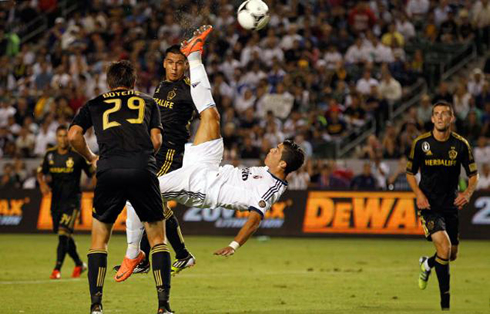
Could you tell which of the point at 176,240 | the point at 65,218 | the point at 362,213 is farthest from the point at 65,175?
the point at 362,213

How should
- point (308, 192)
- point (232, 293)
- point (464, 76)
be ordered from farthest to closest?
point (464, 76) < point (308, 192) < point (232, 293)

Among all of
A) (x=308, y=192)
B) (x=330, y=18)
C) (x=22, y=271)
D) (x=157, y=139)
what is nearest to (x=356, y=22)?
(x=330, y=18)

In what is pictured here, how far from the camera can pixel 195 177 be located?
1021cm

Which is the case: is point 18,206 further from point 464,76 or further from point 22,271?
point 464,76

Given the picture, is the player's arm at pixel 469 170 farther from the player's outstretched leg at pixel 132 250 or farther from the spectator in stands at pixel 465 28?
the spectator in stands at pixel 465 28

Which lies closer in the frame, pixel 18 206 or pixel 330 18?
pixel 18 206

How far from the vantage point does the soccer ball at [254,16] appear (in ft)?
40.2

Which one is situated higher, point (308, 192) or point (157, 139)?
point (157, 139)

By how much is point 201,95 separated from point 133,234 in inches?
69.4

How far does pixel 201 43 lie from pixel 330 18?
1812cm

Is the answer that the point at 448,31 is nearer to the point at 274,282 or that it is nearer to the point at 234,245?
the point at 274,282

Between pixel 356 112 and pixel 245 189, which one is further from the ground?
pixel 245 189

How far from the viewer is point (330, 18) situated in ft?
93.0

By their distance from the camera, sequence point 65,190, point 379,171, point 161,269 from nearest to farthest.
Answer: point 161,269 → point 65,190 → point 379,171
